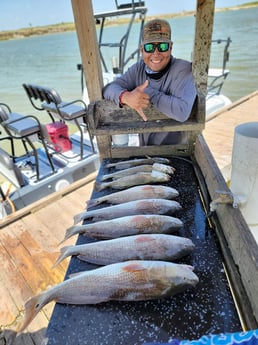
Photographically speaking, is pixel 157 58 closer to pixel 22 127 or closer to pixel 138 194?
pixel 138 194

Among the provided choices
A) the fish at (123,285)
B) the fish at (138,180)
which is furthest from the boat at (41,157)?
the fish at (123,285)

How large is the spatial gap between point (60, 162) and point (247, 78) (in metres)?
13.4

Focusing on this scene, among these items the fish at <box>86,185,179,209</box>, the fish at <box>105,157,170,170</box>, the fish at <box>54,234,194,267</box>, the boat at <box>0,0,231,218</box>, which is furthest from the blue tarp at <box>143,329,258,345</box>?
the boat at <box>0,0,231,218</box>

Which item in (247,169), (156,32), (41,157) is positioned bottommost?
(41,157)

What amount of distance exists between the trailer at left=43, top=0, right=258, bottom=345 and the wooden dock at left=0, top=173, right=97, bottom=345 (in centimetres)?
126

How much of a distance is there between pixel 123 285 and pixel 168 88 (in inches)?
56.8

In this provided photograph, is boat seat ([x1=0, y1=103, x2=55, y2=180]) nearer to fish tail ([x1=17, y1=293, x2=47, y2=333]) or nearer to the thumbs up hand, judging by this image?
the thumbs up hand

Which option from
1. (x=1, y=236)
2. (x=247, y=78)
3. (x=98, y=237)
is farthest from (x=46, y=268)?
(x=247, y=78)

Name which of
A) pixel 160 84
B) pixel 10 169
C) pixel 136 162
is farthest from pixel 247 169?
pixel 10 169

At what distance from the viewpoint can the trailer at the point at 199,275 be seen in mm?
897

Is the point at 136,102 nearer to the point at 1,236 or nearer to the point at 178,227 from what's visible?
the point at 178,227

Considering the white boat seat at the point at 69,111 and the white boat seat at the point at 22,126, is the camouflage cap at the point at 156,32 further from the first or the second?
the white boat seat at the point at 69,111

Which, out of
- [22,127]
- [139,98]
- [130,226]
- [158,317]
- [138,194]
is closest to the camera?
[158,317]

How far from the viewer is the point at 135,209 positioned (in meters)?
1.44
